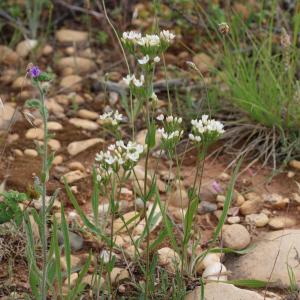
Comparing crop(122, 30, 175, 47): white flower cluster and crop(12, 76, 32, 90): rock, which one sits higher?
crop(122, 30, 175, 47): white flower cluster

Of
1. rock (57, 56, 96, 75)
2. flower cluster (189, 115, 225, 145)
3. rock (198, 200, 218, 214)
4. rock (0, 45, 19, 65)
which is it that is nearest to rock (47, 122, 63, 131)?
rock (57, 56, 96, 75)

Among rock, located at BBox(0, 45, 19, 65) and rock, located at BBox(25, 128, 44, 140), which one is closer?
rock, located at BBox(25, 128, 44, 140)

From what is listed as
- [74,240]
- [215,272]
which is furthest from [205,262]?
[74,240]

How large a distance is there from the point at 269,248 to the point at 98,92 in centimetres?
148

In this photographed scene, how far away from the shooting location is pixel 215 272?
7.54ft

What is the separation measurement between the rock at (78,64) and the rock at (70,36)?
0.22 metres

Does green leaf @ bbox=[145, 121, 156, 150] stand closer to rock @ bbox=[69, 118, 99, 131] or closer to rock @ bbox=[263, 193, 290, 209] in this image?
rock @ bbox=[263, 193, 290, 209]

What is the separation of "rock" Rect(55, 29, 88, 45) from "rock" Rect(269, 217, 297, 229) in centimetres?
179

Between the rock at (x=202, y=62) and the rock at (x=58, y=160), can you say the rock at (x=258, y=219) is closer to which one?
the rock at (x=58, y=160)

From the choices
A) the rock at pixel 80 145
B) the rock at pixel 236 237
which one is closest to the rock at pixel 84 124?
the rock at pixel 80 145

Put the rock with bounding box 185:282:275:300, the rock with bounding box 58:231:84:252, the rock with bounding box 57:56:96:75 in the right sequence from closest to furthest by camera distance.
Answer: the rock with bounding box 185:282:275:300 < the rock with bounding box 58:231:84:252 < the rock with bounding box 57:56:96:75

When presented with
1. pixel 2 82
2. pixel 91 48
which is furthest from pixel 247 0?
pixel 2 82

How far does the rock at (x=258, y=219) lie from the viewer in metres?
2.64

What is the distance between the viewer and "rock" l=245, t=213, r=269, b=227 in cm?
264
